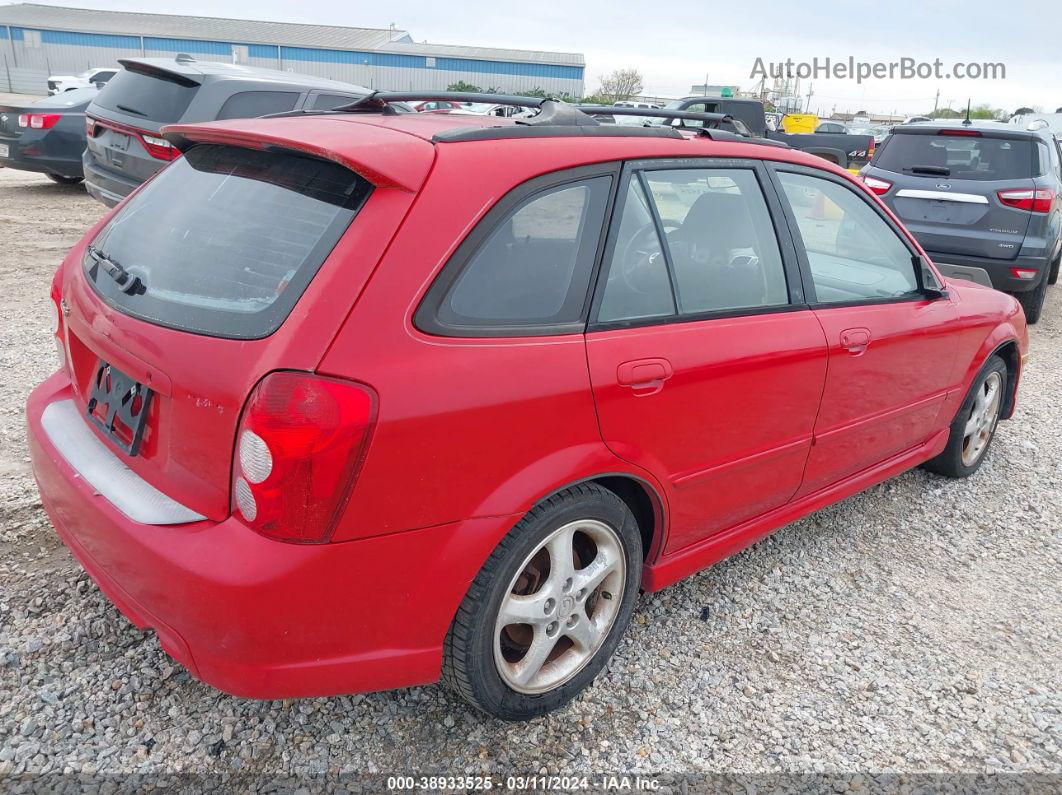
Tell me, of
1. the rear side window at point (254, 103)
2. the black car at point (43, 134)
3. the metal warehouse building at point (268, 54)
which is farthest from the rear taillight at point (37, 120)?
the metal warehouse building at point (268, 54)


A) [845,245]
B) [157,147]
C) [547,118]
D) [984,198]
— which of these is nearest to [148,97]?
[157,147]

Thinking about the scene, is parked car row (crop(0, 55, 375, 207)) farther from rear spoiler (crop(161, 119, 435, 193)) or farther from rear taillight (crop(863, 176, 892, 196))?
rear taillight (crop(863, 176, 892, 196))

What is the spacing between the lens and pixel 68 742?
221cm

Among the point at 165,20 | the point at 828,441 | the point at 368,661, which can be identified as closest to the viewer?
the point at 368,661

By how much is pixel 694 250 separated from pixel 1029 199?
595cm

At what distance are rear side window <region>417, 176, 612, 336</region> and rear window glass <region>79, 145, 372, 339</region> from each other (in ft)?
1.02

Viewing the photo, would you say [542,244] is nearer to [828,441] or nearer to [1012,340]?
[828,441]

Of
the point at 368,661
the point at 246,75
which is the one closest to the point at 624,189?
the point at 368,661

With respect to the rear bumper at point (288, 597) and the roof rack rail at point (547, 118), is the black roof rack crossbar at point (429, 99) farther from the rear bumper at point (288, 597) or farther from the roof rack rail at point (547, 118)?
the rear bumper at point (288, 597)

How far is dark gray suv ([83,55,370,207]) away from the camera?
662 cm

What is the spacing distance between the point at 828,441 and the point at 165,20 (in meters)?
69.2

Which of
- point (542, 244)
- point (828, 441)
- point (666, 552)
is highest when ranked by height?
point (542, 244)

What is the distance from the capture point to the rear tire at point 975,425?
409cm

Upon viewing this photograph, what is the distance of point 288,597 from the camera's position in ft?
6.00
